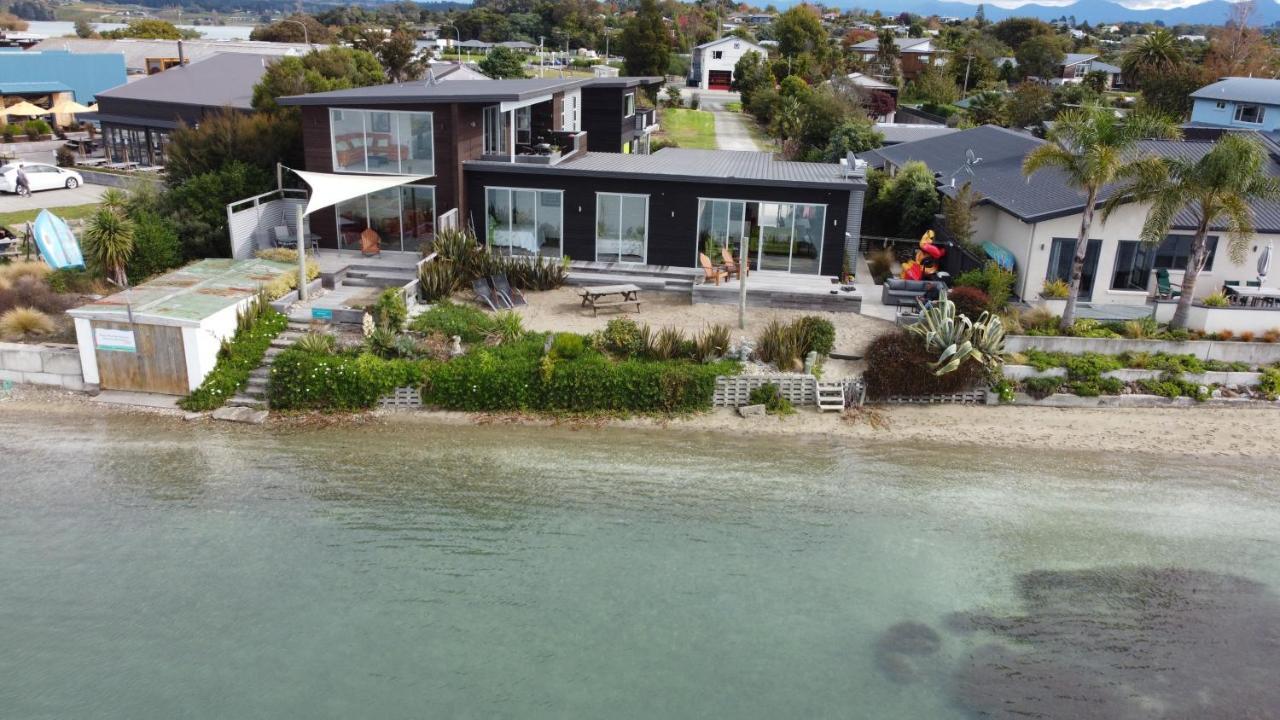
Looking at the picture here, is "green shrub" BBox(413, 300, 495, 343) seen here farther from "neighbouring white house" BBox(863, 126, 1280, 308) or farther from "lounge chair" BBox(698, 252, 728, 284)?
"neighbouring white house" BBox(863, 126, 1280, 308)

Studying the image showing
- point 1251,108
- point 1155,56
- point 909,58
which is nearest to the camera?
point 1251,108

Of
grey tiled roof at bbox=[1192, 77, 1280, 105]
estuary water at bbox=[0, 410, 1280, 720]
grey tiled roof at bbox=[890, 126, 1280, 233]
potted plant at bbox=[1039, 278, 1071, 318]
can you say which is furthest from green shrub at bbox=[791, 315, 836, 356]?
grey tiled roof at bbox=[1192, 77, 1280, 105]

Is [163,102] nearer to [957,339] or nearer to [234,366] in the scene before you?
[234,366]

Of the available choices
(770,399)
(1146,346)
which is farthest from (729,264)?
(1146,346)

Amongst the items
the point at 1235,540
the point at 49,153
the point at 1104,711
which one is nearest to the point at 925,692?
the point at 1104,711

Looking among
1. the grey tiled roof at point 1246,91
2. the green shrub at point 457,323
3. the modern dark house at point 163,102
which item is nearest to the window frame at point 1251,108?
the grey tiled roof at point 1246,91
